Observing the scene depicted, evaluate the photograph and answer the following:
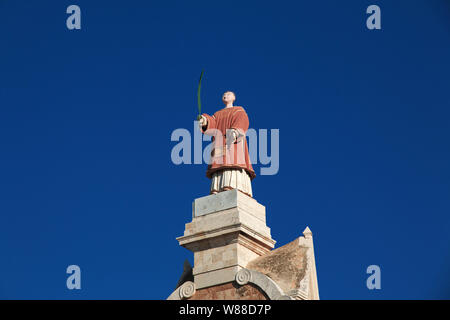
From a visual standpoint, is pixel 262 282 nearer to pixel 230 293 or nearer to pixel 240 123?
pixel 230 293

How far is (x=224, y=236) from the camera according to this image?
1164 inches

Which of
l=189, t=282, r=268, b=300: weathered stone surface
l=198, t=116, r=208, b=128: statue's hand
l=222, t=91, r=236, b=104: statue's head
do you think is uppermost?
l=222, t=91, r=236, b=104: statue's head

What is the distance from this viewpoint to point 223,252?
1164 inches

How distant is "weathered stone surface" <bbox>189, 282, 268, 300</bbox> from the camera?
1122 inches

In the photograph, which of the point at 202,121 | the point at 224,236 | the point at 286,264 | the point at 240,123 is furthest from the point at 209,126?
the point at 286,264

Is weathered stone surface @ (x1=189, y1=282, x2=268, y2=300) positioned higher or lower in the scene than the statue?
lower

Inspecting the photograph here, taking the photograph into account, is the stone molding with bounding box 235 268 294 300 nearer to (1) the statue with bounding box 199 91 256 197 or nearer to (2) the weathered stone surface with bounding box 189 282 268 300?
(2) the weathered stone surface with bounding box 189 282 268 300

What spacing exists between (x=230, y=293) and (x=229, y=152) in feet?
14.3

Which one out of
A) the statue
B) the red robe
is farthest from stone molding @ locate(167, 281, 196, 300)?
the red robe
